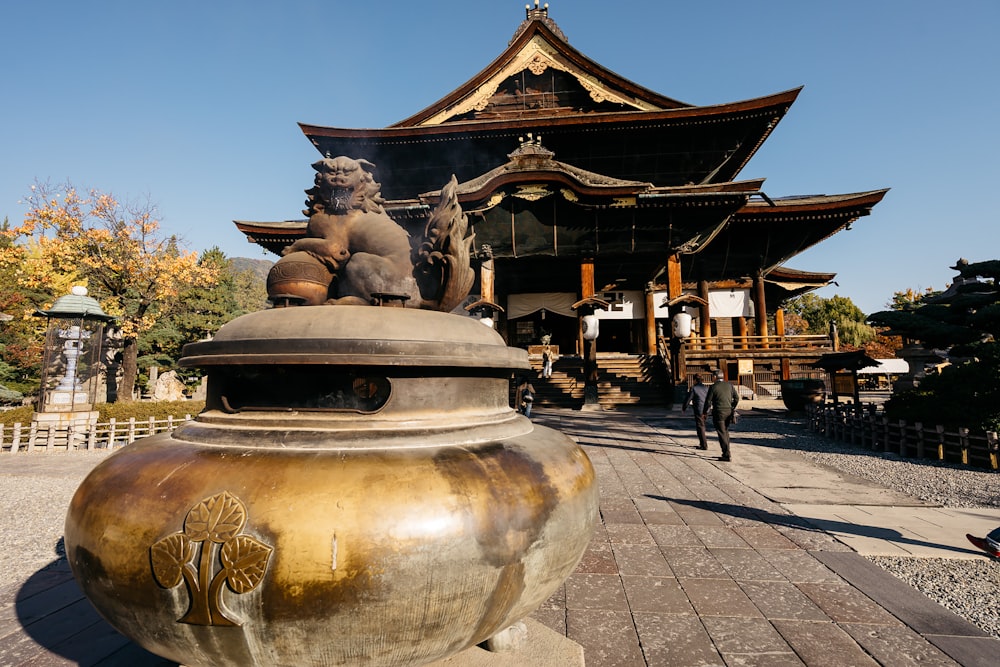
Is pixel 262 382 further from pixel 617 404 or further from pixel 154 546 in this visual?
pixel 617 404

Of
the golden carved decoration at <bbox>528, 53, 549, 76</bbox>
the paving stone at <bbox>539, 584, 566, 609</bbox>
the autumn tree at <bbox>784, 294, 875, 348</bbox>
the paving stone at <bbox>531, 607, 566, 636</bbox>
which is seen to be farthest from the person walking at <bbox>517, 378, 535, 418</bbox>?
the autumn tree at <bbox>784, 294, 875, 348</bbox>

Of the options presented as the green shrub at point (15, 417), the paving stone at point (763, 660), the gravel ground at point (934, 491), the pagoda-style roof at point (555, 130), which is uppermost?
the pagoda-style roof at point (555, 130)

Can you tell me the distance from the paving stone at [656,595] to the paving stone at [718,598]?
0.17 ft

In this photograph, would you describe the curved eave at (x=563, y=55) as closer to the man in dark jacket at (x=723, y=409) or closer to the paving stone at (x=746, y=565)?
the man in dark jacket at (x=723, y=409)

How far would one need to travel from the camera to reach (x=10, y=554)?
3553mm

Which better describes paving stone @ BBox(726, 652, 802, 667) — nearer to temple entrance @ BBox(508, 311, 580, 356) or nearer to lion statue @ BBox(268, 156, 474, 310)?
lion statue @ BBox(268, 156, 474, 310)

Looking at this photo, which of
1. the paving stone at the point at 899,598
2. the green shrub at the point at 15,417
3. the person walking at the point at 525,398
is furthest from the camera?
the green shrub at the point at 15,417

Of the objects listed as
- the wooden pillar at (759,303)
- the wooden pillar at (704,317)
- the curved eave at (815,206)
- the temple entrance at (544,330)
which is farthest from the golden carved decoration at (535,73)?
the temple entrance at (544,330)

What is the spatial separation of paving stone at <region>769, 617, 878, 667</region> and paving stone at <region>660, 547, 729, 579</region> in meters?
0.57

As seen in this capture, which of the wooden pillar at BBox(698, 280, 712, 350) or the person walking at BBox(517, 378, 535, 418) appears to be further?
the wooden pillar at BBox(698, 280, 712, 350)

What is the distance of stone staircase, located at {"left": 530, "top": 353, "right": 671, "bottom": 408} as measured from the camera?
43.7 ft

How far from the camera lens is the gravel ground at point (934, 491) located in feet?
8.41

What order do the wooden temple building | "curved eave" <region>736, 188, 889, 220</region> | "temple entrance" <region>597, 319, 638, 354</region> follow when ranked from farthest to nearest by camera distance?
"temple entrance" <region>597, 319, 638, 354</region>, "curved eave" <region>736, 188, 889, 220</region>, the wooden temple building

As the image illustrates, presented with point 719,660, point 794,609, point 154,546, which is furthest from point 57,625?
point 794,609
